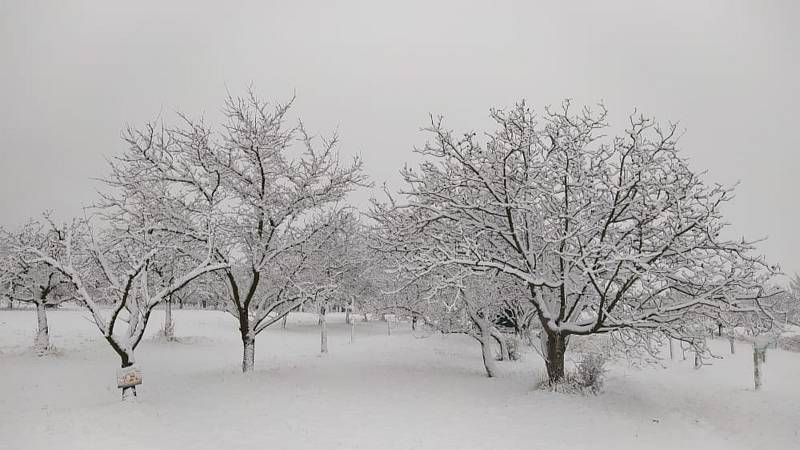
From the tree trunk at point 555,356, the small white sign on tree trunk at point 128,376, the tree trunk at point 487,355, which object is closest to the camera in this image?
the small white sign on tree trunk at point 128,376

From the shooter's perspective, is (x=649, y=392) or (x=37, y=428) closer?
(x=37, y=428)

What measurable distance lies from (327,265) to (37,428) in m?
9.78

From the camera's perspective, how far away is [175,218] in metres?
15.3

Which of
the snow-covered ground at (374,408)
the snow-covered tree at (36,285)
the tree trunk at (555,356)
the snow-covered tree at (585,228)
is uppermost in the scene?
the snow-covered tree at (585,228)

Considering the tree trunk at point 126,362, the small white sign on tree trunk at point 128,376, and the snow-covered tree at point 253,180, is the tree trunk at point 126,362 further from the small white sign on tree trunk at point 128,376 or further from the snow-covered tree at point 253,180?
the snow-covered tree at point 253,180

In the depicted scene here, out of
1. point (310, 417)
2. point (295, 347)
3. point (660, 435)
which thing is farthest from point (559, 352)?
point (295, 347)

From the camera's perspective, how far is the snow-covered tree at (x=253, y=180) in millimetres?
14703

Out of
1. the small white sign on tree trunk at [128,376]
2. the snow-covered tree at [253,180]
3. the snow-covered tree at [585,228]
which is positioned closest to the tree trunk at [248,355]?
the snow-covered tree at [253,180]

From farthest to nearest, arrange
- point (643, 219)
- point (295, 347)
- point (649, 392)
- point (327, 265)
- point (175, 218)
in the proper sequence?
point (295, 347) < point (327, 265) < point (175, 218) < point (649, 392) < point (643, 219)

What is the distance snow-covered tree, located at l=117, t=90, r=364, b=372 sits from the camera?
14703 millimetres

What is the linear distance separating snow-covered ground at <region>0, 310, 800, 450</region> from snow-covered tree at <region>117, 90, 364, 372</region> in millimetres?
3498

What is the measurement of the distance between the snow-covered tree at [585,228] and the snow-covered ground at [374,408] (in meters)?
2.25

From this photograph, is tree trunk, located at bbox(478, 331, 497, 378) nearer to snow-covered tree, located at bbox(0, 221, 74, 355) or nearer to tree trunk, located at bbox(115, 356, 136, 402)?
tree trunk, located at bbox(115, 356, 136, 402)

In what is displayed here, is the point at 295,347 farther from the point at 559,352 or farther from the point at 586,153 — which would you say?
the point at 586,153
